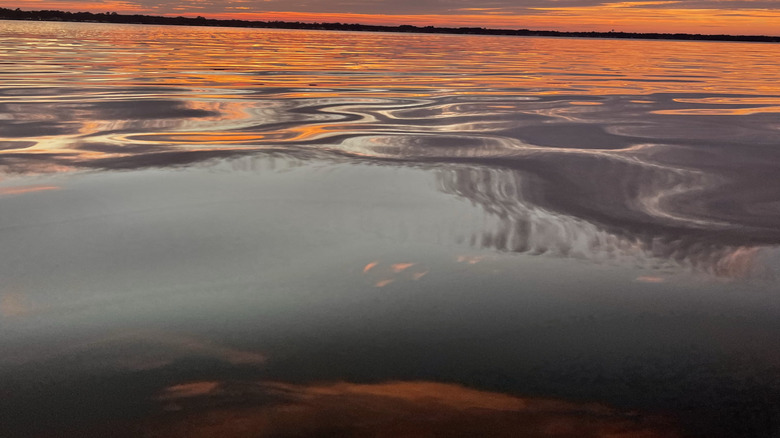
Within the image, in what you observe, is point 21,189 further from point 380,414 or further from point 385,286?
point 380,414

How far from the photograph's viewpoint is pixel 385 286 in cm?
279

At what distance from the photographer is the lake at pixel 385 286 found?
1.86 meters

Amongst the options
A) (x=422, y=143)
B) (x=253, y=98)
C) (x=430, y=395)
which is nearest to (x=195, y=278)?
(x=430, y=395)

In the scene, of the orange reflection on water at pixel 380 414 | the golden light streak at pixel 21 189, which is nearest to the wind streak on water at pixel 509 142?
the golden light streak at pixel 21 189

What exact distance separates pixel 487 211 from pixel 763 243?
4.60 ft

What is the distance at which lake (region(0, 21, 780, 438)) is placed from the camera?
1.86 m

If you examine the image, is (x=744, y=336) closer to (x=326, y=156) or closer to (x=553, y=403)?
(x=553, y=403)

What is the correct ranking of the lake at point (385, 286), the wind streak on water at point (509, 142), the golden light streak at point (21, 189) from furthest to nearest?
the golden light streak at point (21, 189)
the wind streak on water at point (509, 142)
the lake at point (385, 286)

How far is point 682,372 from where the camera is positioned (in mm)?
2076

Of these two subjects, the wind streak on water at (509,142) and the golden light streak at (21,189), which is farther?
the golden light streak at (21,189)

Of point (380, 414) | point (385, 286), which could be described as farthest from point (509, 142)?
point (380, 414)

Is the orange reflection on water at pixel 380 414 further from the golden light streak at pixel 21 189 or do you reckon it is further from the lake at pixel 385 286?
the golden light streak at pixel 21 189

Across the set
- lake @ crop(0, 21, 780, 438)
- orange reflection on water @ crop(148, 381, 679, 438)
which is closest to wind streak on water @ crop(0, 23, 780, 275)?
lake @ crop(0, 21, 780, 438)

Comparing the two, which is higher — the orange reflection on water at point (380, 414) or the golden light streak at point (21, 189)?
the orange reflection on water at point (380, 414)
